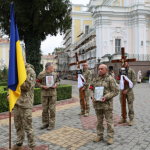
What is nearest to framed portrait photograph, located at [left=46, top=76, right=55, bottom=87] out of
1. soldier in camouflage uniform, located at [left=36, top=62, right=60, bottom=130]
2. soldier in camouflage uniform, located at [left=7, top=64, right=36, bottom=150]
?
soldier in camouflage uniform, located at [left=36, top=62, right=60, bottom=130]

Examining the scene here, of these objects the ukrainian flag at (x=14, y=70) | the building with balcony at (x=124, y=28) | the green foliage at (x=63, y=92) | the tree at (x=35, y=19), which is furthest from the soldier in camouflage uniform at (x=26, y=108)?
the building with balcony at (x=124, y=28)

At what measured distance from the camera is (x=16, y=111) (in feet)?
12.3

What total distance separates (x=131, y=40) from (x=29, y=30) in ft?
65.0

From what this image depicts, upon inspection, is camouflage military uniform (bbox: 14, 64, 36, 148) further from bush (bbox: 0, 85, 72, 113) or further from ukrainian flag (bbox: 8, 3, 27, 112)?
bush (bbox: 0, 85, 72, 113)

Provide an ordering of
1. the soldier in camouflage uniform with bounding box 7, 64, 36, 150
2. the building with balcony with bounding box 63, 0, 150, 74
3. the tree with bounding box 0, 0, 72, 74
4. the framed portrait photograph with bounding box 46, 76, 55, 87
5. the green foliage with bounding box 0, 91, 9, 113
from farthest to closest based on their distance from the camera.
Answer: the building with balcony with bounding box 63, 0, 150, 74 < the tree with bounding box 0, 0, 72, 74 < the green foliage with bounding box 0, 91, 9, 113 < the framed portrait photograph with bounding box 46, 76, 55, 87 < the soldier in camouflage uniform with bounding box 7, 64, 36, 150

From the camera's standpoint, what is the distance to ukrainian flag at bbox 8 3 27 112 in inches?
138

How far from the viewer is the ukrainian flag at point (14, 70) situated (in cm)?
350

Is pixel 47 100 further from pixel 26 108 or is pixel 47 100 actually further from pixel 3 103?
pixel 3 103

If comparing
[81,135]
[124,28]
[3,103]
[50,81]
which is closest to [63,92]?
[3,103]

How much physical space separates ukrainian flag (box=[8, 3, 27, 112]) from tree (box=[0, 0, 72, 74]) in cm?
869

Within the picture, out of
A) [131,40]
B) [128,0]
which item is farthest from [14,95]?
[128,0]

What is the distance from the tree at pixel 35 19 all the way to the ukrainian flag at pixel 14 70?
8.69 metres

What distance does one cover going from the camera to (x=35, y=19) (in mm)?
11742

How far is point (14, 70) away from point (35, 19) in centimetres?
907
